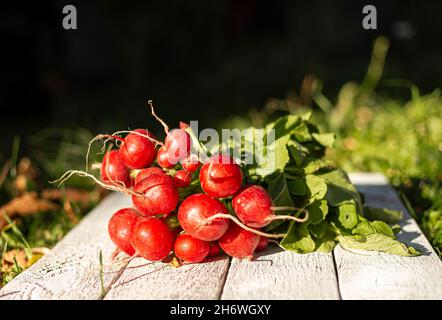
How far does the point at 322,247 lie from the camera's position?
1.77 meters

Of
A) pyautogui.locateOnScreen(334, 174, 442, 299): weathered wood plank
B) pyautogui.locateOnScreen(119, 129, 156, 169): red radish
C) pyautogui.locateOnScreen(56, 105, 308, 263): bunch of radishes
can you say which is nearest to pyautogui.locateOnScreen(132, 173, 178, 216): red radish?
pyautogui.locateOnScreen(56, 105, 308, 263): bunch of radishes

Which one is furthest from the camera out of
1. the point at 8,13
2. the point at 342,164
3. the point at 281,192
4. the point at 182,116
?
the point at 8,13

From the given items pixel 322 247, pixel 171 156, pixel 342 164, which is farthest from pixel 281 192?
pixel 342 164

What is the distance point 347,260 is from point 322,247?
104mm

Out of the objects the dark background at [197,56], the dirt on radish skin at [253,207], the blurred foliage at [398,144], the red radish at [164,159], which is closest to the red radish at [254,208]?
the dirt on radish skin at [253,207]

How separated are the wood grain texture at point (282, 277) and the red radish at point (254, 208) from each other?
12 centimetres

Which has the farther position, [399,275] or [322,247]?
[322,247]

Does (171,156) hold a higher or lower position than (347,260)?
higher

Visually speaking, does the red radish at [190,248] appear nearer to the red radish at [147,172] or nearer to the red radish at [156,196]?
the red radish at [156,196]

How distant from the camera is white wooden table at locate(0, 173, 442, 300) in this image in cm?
147

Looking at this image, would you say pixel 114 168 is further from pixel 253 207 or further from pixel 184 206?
pixel 253 207

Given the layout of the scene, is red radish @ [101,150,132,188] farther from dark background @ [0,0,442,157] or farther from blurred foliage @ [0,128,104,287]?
dark background @ [0,0,442,157]

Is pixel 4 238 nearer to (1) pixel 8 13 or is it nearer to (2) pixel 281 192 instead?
(2) pixel 281 192

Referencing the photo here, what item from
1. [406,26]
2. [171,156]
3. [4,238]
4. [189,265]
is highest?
[406,26]
